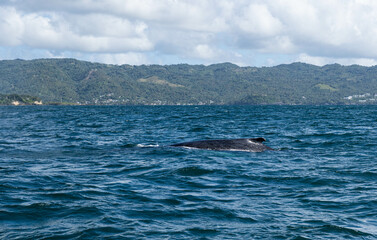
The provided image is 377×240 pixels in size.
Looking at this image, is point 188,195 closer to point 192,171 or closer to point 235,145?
point 192,171

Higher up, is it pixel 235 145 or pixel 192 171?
pixel 235 145

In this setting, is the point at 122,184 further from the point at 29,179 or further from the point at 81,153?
the point at 81,153

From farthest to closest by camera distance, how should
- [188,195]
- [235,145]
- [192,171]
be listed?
[235,145], [192,171], [188,195]

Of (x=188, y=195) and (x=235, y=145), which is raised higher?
(x=235, y=145)

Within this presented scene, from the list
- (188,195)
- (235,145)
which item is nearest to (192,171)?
(188,195)

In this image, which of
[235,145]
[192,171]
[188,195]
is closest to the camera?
[188,195]

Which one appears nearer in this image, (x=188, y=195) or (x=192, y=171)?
(x=188, y=195)

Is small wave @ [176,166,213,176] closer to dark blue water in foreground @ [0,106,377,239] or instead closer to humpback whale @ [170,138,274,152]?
dark blue water in foreground @ [0,106,377,239]

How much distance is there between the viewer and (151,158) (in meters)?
18.8

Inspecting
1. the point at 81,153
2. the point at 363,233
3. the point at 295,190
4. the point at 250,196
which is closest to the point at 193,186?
the point at 250,196

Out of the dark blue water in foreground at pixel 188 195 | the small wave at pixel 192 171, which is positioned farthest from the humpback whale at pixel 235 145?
the small wave at pixel 192 171

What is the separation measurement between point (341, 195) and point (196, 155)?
27.9 ft

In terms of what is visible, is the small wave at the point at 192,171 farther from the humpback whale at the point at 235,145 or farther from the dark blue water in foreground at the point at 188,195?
the humpback whale at the point at 235,145

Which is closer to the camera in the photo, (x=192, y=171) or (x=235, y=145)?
(x=192, y=171)
